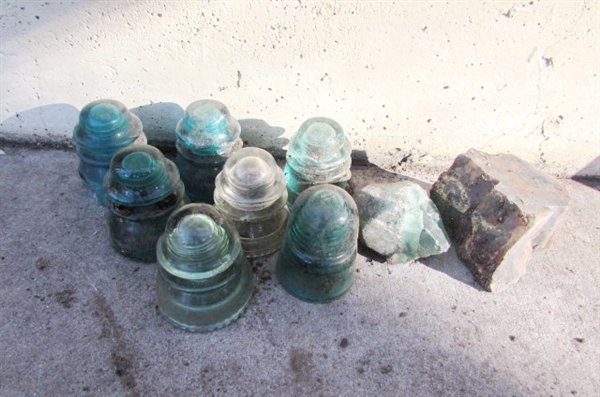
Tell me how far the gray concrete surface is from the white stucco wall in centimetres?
60

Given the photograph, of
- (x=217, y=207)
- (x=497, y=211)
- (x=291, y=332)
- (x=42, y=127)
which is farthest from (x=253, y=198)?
(x=42, y=127)

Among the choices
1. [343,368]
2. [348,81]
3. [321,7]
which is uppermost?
[321,7]

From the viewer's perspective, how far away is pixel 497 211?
2.12 meters

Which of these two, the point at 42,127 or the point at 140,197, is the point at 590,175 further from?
the point at 42,127

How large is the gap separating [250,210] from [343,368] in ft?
2.22

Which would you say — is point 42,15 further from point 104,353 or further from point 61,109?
point 104,353

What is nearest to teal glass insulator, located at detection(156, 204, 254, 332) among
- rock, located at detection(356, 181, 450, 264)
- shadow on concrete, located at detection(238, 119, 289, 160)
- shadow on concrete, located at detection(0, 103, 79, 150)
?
rock, located at detection(356, 181, 450, 264)

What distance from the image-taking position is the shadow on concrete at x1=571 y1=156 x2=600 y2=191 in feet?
9.11

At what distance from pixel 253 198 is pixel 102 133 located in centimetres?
70

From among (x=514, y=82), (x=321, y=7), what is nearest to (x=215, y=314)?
(x=321, y=7)

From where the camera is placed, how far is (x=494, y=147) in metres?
2.67

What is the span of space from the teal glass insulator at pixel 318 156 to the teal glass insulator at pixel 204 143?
0.27 meters

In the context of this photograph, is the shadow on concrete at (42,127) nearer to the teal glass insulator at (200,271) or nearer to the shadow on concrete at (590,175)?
the teal glass insulator at (200,271)

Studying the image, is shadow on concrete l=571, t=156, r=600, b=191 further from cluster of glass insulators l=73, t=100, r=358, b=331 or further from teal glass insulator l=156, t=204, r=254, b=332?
teal glass insulator l=156, t=204, r=254, b=332
